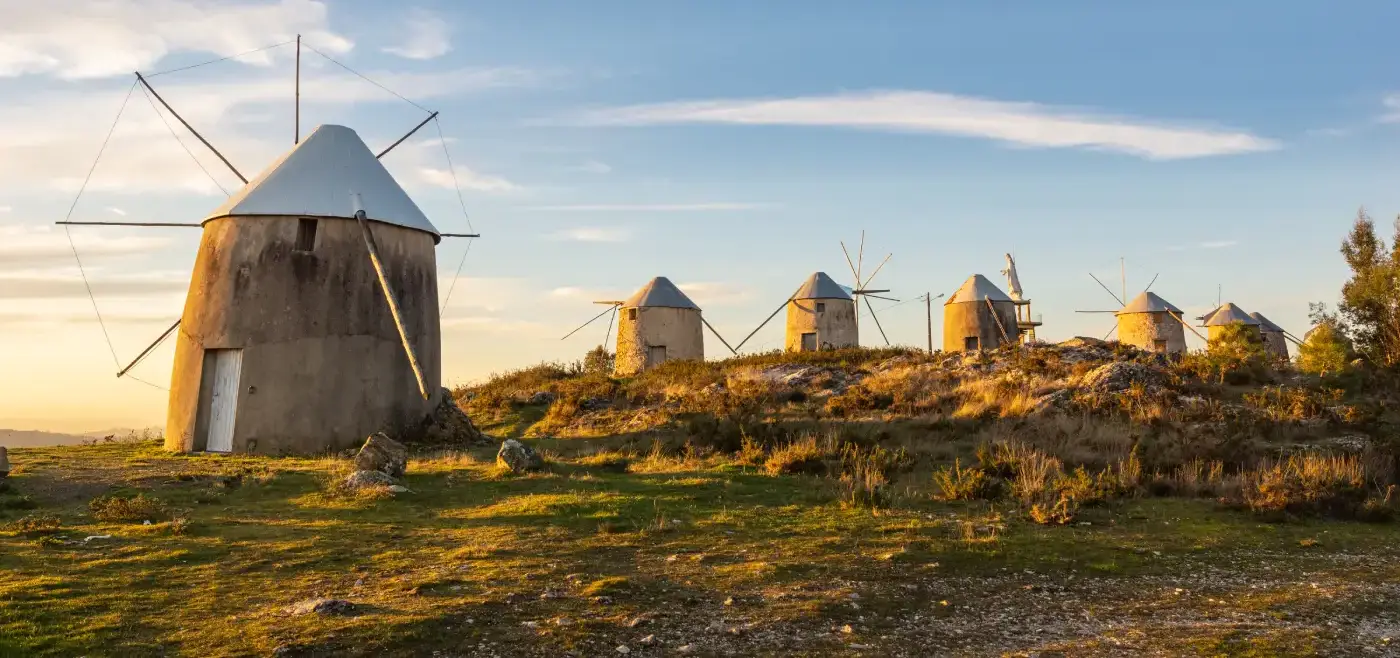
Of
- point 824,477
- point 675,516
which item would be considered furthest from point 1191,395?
point 675,516

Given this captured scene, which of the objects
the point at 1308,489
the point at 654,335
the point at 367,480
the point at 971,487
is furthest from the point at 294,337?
the point at 654,335

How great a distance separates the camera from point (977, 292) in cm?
4291

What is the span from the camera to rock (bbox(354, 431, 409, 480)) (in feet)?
46.3

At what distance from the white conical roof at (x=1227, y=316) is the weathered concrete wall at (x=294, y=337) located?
4471 cm

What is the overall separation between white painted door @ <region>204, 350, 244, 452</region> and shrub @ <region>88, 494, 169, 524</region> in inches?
304

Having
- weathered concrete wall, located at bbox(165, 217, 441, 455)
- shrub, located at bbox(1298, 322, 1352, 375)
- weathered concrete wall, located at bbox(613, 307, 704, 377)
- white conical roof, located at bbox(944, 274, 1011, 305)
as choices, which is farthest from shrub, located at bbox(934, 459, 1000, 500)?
white conical roof, located at bbox(944, 274, 1011, 305)

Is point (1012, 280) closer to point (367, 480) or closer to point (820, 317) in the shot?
point (820, 317)

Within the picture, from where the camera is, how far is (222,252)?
65.2ft

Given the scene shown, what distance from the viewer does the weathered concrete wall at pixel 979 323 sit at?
42.4 m

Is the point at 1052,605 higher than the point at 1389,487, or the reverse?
the point at 1389,487

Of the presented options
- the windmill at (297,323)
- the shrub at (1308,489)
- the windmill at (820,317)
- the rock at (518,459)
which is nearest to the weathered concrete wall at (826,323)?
the windmill at (820,317)

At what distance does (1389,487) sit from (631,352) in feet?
103

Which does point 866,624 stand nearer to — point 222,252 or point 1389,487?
point 1389,487

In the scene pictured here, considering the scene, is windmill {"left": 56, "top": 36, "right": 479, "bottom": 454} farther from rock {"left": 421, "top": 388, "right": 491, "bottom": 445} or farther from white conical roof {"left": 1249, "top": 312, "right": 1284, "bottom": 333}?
white conical roof {"left": 1249, "top": 312, "right": 1284, "bottom": 333}
